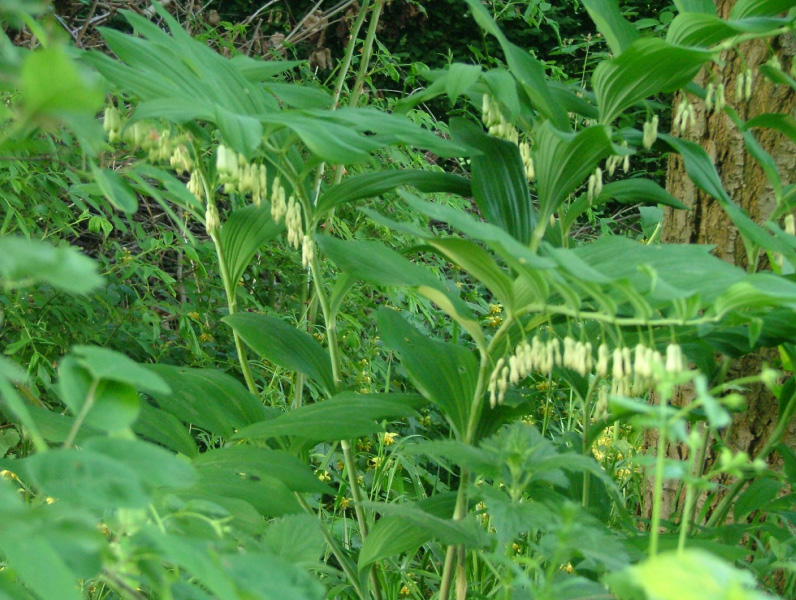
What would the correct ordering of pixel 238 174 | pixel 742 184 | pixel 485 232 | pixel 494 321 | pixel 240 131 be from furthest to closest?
1. pixel 494 321
2. pixel 742 184
3. pixel 238 174
4. pixel 240 131
5. pixel 485 232

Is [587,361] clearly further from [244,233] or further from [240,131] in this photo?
[244,233]

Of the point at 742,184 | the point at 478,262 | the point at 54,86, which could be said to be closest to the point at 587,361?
the point at 478,262

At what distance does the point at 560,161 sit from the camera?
0.95 metres

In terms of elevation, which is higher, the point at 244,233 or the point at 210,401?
the point at 244,233

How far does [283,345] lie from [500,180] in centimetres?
38

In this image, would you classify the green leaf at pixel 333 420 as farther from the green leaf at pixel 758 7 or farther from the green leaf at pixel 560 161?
the green leaf at pixel 758 7

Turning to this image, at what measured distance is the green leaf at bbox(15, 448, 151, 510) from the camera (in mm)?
343

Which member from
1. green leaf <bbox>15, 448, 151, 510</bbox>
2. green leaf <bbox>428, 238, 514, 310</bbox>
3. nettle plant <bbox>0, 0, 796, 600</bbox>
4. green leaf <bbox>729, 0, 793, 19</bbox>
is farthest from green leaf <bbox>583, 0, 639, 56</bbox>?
green leaf <bbox>15, 448, 151, 510</bbox>

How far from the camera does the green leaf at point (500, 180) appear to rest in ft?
3.21

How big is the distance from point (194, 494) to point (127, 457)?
18.2 inches

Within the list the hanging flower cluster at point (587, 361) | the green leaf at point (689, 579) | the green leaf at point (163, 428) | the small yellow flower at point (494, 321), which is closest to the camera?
the green leaf at point (689, 579)

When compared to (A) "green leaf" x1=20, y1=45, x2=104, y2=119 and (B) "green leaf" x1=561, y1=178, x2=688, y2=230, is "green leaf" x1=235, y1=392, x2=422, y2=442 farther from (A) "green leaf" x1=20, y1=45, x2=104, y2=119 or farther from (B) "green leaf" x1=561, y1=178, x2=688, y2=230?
(A) "green leaf" x1=20, y1=45, x2=104, y2=119

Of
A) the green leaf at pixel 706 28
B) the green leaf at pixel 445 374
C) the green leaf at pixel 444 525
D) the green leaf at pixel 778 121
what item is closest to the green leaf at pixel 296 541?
the green leaf at pixel 444 525

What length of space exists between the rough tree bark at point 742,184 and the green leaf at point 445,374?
534 millimetres
